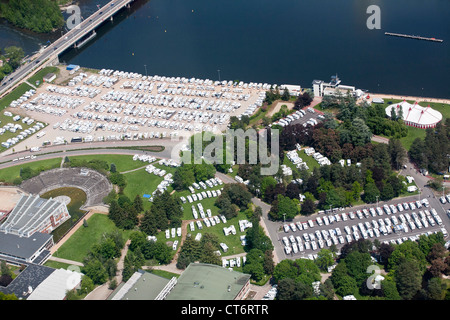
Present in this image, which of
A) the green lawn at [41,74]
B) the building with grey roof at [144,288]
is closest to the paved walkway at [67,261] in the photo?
the building with grey roof at [144,288]

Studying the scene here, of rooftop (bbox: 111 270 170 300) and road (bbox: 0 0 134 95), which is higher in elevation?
road (bbox: 0 0 134 95)

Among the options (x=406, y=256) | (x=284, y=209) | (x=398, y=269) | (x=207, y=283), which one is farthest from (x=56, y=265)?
(x=406, y=256)

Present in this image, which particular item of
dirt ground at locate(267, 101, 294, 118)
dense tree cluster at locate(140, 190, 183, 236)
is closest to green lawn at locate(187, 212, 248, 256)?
dense tree cluster at locate(140, 190, 183, 236)

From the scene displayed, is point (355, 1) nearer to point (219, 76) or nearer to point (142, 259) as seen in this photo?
point (219, 76)

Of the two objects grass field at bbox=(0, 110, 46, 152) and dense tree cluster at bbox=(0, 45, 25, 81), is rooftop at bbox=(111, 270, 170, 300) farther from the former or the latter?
dense tree cluster at bbox=(0, 45, 25, 81)

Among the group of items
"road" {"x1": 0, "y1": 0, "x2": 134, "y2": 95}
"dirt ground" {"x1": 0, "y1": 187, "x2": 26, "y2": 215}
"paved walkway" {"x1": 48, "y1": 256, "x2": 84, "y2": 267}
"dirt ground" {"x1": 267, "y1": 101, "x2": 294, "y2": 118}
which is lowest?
"paved walkway" {"x1": 48, "y1": 256, "x2": 84, "y2": 267}

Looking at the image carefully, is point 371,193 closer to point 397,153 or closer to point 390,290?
point 397,153
